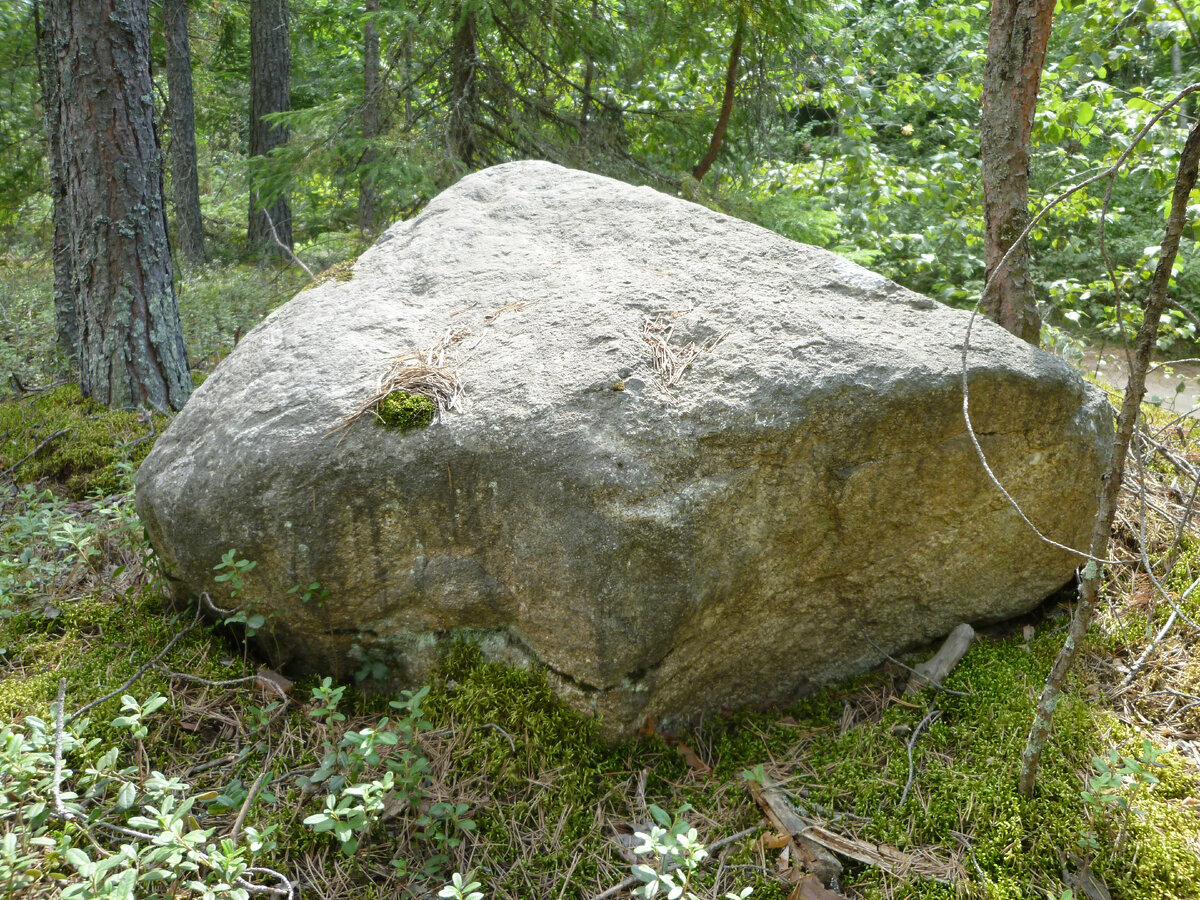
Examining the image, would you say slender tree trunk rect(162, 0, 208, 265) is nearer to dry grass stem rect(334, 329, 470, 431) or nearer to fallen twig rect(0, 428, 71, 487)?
fallen twig rect(0, 428, 71, 487)

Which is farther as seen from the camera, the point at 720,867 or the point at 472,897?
the point at 720,867

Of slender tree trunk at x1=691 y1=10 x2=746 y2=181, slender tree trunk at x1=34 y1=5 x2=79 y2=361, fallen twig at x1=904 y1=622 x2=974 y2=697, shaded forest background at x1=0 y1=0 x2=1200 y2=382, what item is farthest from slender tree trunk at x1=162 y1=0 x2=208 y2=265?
fallen twig at x1=904 y1=622 x2=974 y2=697

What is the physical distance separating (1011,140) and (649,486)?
303cm

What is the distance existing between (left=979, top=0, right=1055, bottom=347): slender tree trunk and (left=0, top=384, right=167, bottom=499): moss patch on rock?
16.0 ft

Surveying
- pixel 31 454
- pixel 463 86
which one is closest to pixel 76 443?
pixel 31 454

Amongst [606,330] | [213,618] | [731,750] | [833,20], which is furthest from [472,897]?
[833,20]

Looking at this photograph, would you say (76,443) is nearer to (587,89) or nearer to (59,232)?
(59,232)

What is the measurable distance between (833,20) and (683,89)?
174 centimetres

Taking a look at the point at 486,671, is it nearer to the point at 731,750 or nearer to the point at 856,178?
the point at 731,750

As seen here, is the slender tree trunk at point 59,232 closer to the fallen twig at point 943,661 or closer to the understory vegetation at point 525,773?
the understory vegetation at point 525,773

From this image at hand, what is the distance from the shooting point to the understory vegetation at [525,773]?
2.19 metres

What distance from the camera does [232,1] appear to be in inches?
535

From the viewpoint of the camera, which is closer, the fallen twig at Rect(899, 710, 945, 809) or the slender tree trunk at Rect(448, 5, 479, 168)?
the fallen twig at Rect(899, 710, 945, 809)

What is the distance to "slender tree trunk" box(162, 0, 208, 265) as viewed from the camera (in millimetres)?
11312
